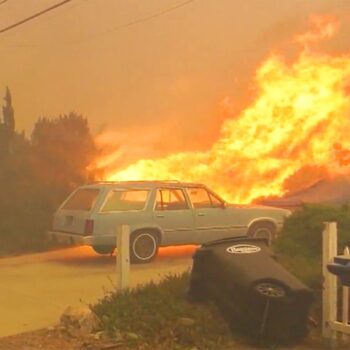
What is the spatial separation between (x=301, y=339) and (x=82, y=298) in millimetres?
3299

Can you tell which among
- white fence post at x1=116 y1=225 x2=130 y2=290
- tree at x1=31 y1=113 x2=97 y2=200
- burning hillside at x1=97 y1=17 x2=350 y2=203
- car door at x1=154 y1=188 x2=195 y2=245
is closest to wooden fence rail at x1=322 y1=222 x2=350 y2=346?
white fence post at x1=116 y1=225 x2=130 y2=290

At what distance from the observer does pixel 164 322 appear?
25.7ft

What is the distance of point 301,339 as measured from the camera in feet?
25.4

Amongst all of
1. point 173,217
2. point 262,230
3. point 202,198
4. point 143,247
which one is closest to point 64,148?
point 202,198

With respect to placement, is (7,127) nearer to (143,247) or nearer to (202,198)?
(202,198)

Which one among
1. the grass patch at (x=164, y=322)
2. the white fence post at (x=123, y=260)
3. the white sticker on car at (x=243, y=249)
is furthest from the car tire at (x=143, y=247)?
the white sticker on car at (x=243, y=249)

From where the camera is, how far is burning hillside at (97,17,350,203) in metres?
19.0

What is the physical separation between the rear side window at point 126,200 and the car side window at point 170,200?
279 millimetres

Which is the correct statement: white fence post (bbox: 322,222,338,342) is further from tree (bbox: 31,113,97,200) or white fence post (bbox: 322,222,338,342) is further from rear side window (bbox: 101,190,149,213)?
tree (bbox: 31,113,97,200)

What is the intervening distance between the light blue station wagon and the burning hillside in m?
4.28

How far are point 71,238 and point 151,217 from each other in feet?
4.93

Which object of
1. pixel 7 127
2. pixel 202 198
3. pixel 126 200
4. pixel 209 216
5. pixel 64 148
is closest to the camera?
pixel 126 200

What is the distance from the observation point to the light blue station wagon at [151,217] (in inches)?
525

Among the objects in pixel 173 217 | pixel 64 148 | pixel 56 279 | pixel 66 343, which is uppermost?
pixel 64 148
